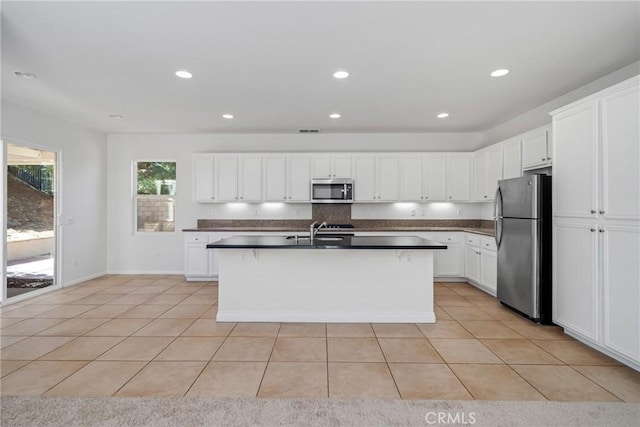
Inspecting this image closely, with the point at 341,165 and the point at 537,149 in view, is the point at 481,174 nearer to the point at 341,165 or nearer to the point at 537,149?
the point at 537,149

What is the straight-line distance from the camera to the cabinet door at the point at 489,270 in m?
4.45

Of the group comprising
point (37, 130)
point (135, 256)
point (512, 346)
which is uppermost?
point (37, 130)

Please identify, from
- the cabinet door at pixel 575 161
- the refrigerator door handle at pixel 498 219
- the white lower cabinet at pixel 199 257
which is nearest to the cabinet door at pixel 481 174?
the refrigerator door handle at pixel 498 219

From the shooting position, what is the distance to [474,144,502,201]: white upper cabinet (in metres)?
4.88

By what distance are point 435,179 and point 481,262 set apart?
1705mm

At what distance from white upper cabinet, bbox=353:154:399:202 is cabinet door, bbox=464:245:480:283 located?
60.9 inches

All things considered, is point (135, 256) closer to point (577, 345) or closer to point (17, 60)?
point (17, 60)

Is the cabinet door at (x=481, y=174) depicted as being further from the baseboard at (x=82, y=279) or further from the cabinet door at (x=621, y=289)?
the baseboard at (x=82, y=279)

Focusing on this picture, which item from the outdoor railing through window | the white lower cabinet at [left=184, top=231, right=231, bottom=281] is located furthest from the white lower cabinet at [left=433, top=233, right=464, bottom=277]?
the outdoor railing through window

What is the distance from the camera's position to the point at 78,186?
5.39 meters

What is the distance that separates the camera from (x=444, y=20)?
2.37 metres

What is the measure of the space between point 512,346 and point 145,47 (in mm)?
4454

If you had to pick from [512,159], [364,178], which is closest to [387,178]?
[364,178]

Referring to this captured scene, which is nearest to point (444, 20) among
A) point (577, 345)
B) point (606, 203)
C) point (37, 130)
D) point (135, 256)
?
point (606, 203)
